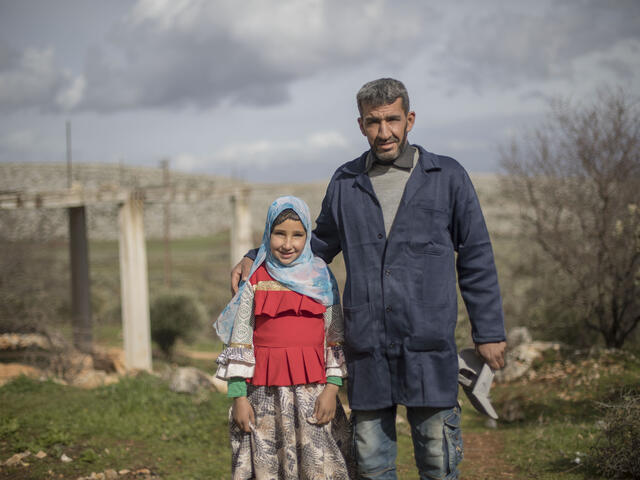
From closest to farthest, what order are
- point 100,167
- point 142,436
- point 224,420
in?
point 142,436 → point 224,420 → point 100,167

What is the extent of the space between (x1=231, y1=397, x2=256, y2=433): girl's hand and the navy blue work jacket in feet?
1.49

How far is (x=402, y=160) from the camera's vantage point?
2.58m

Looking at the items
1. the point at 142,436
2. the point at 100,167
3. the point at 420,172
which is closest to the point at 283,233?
the point at 420,172

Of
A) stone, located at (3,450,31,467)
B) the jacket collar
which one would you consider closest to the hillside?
stone, located at (3,450,31,467)

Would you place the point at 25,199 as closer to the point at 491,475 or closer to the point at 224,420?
the point at 224,420

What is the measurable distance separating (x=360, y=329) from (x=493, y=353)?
1.82 ft

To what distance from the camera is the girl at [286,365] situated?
102 inches

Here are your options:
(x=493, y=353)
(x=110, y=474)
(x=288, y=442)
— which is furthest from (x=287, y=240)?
(x=110, y=474)

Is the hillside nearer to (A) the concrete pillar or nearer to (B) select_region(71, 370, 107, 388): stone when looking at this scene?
(A) the concrete pillar

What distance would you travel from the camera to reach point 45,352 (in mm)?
9242

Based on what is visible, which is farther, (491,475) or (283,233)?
(491,475)

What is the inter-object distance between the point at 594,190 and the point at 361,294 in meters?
6.76

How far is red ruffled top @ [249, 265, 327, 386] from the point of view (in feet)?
8.50

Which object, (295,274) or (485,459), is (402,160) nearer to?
(295,274)
